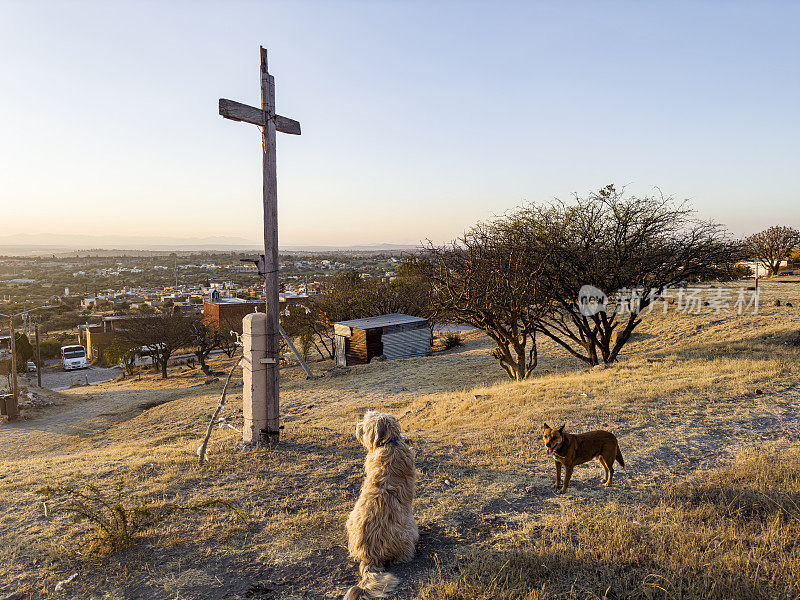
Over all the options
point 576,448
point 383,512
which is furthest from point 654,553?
point 383,512

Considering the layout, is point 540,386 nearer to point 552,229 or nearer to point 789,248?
point 552,229

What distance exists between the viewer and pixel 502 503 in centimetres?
576

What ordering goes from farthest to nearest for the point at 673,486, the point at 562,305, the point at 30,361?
the point at 30,361 < the point at 562,305 < the point at 673,486

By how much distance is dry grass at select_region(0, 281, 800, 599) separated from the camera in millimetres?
4129

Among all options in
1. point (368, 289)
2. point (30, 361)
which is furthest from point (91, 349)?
point (368, 289)

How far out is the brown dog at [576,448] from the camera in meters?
5.16

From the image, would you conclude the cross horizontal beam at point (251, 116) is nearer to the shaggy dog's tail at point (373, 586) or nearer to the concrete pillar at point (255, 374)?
the concrete pillar at point (255, 374)

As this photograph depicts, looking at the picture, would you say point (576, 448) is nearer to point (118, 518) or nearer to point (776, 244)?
point (118, 518)

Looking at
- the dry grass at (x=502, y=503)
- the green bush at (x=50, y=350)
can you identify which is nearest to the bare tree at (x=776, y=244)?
the dry grass at (x=502, y=503)

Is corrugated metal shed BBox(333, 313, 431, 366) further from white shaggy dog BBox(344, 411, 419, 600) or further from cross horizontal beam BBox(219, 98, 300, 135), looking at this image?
white shaggy dog BBox(344, 411, 419, 600)

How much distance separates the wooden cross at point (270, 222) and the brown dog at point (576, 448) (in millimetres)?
5524

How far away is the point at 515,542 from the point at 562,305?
47.6ft

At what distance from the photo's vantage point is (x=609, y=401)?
1031 cm

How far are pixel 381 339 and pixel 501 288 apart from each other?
48.5 feet
